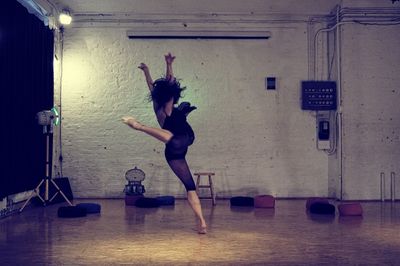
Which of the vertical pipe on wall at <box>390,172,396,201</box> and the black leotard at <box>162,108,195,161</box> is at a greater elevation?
the black leotard at <box>162,108,195,161</box>

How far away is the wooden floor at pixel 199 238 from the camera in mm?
4285

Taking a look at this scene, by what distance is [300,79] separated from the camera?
937cm

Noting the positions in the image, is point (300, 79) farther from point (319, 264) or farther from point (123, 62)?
point (319, 264)

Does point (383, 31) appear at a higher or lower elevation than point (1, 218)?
higher

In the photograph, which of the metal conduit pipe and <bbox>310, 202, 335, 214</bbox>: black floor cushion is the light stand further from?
the metal conduit pipe

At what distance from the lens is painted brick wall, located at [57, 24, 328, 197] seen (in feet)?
30.4

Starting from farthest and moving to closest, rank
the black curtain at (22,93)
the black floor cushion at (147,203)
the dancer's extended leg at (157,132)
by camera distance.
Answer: the black floor cushion at (147,203) < the black curtain at (22,93) < the dancer's extended leg at (157,132)

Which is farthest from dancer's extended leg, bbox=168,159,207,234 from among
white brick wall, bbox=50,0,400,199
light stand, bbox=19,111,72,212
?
white brick wall, bbox=50,0,400,199

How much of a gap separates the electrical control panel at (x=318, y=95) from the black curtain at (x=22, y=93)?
4810 mm

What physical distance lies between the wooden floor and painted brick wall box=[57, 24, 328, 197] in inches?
65.1

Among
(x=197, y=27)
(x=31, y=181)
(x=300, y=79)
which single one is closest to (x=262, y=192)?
(x=300, y=79)

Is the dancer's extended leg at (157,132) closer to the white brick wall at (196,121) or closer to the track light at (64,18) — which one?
the white brick wall at (196,121)

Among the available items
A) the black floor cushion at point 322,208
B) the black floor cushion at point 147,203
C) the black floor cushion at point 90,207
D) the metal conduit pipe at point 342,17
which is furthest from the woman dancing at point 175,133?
the metal conduit pipe at point 342,17

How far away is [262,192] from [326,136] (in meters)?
1.67
